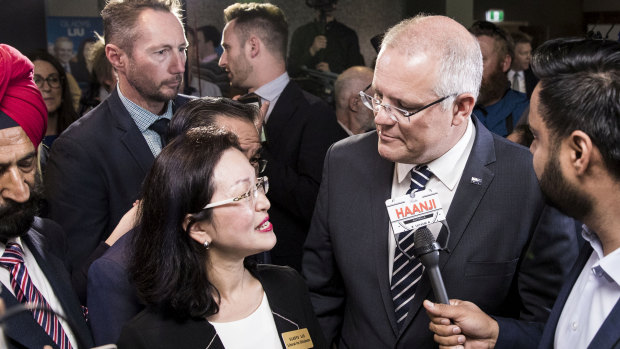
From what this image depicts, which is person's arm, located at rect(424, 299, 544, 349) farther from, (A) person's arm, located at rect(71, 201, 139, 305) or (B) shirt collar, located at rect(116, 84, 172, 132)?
(B) shirt collar, located at rect(116, 84, 172, 132)

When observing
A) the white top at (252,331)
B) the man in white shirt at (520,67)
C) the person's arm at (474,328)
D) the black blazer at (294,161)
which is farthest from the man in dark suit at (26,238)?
the man in white shirt at (520,67)

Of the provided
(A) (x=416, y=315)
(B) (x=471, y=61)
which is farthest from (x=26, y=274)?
(B) (x=471, y=61)

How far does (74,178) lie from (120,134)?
0.83 feet

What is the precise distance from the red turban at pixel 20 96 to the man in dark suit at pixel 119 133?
428 mm

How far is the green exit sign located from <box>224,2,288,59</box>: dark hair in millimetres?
3057

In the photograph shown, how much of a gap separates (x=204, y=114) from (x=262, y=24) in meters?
1.40

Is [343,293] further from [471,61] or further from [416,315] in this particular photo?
[471,61]

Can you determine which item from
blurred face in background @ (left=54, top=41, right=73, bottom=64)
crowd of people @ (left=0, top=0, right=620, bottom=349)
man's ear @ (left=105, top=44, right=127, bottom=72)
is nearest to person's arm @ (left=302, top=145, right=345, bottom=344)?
crowd of people @ (left=0, top=0, right=620, bottom=349)

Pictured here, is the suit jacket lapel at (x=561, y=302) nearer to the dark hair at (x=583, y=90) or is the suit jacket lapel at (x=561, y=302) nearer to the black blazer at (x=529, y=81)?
the dark hair at (x=583, y=90)

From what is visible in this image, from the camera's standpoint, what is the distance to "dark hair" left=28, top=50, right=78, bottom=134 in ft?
13.4

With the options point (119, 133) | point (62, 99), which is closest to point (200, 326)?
point (119, 133)

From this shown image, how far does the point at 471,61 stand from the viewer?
212 cm

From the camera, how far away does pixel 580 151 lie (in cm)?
159

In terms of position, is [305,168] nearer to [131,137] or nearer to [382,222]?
[131,137]
